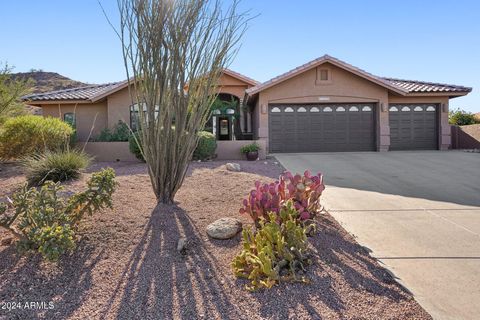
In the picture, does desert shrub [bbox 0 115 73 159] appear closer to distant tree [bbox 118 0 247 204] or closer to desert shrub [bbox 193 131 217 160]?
desert shrub [bbox 193 131 217 160]

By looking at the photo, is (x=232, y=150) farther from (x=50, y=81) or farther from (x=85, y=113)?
(x=50, y=81)

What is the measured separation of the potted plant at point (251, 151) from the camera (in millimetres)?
15125

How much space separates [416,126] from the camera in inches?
768

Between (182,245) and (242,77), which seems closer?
(182,245)

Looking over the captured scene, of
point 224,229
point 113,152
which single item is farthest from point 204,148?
point 224,229

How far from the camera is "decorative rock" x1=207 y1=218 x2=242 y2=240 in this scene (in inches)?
177

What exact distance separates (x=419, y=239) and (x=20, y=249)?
4.85 metres

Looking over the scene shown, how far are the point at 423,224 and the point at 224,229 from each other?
3.21 metres

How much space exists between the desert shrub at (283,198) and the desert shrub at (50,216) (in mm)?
1922

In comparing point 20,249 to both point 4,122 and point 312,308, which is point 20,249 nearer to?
point 312,308

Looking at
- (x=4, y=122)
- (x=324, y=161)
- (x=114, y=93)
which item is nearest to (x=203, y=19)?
(x=324, y=161)

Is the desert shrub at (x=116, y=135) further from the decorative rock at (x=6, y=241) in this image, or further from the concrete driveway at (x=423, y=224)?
the decorative rock at (x=6, y=241)

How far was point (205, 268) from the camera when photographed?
380 centimetres

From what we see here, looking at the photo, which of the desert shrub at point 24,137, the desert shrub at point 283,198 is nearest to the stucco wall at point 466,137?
the desert shrub at point 283,198
